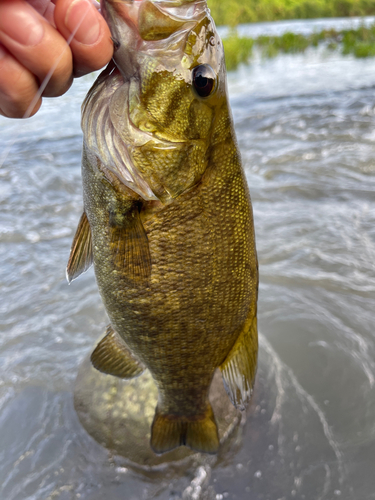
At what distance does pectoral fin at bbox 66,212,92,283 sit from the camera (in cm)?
174

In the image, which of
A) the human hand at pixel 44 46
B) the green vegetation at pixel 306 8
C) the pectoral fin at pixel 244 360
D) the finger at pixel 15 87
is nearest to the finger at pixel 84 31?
the human hand at pixel 44 46

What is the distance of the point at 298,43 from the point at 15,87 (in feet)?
75.1

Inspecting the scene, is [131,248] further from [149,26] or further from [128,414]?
[128,414]

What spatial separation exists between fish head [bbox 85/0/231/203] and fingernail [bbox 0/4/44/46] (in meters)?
0.30

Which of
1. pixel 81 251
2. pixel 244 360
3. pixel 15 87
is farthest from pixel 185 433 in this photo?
pixel 15 87

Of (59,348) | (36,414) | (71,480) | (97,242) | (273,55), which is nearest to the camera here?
(97,242)

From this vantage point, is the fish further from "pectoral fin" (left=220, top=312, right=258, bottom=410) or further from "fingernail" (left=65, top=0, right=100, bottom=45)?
"fingernail" (left=65, top=0, right=100, bottom=45)

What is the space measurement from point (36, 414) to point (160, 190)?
227cm

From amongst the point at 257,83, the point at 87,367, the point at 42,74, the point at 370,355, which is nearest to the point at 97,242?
the point at 42,74

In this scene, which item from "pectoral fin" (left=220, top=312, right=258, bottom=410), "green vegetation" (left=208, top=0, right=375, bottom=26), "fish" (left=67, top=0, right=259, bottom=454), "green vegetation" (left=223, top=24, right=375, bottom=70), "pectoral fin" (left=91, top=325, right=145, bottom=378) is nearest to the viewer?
"fish" (left=67, top=0, right=259, bottom=454)

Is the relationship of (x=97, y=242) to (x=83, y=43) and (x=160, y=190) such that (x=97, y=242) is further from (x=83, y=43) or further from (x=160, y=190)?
(x=83, y=43)

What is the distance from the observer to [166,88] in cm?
139

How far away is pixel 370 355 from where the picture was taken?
325 centimetres

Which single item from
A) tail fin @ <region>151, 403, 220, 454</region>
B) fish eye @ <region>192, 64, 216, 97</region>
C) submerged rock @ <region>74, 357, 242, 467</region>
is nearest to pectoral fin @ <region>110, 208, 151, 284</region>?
fish eye @ <region>192, 64, 216, 97</region>
